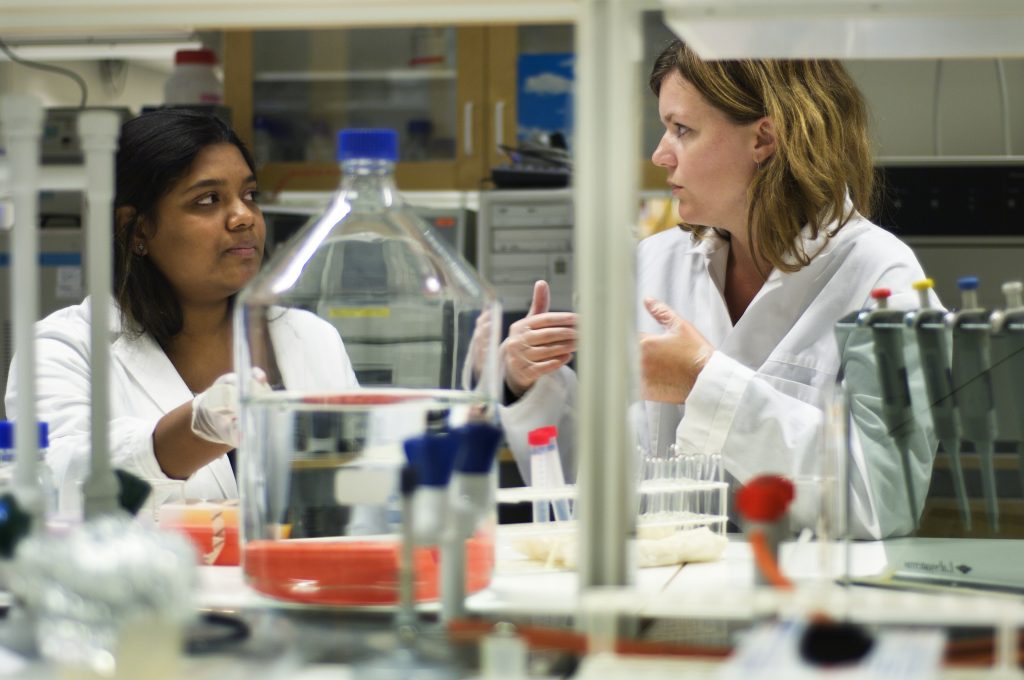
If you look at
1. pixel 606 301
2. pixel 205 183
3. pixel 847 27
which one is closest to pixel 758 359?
pixel 205 183

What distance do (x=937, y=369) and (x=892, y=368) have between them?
0.14 feet

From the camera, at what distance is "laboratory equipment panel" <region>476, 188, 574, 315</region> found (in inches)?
131

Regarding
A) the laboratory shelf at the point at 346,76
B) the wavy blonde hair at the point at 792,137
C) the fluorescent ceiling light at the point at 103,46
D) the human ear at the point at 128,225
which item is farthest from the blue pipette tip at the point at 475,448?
the fluorescent ceiling light at the point at 103,46

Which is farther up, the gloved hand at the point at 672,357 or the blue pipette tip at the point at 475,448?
the gloved hand at the point at 672,357

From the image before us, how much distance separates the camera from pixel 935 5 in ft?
2.84

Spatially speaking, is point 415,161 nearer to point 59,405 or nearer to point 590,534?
point 59,405

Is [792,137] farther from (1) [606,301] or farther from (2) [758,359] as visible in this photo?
(1) [606,301]

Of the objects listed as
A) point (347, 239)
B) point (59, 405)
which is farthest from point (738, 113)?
point (59, 405)

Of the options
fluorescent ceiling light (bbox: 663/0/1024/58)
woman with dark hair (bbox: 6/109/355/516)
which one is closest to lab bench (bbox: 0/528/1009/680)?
fluorescent ceiling light (bbox: 663/0/1024/58)

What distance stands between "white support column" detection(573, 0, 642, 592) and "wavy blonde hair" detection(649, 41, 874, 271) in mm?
1140

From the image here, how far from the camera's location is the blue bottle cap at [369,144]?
3.20ft

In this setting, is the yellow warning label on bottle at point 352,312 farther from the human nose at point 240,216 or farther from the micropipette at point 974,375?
the micropipette at point 974,375

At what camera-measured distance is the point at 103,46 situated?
3.87 m

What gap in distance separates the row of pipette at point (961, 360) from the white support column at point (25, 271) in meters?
0.74
